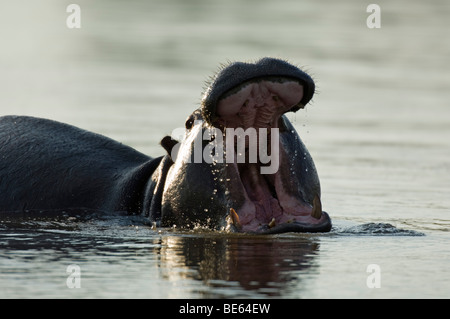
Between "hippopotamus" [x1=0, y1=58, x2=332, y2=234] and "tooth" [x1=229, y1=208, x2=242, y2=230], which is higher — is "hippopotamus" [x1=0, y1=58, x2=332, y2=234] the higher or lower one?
the higher one

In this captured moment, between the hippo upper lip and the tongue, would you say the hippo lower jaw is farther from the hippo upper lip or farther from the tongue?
the hippo upper lip

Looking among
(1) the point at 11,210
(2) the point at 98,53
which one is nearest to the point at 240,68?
(1) the point at 11,210

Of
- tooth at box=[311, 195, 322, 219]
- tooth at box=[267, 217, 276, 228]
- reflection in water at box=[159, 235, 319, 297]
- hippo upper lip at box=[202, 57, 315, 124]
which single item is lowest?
reflection in water at box=[159, 235, 319, 297]

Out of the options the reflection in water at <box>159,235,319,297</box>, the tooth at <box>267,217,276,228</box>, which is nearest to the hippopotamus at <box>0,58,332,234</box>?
the tooth at <box>267,217,276,228</box>

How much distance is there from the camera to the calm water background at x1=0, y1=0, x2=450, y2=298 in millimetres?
6156

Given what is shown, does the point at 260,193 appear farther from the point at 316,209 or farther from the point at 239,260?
the point at 239,260

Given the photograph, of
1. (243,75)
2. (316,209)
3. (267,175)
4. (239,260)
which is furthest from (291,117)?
(239,260)

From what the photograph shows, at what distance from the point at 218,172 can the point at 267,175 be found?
0.96 feet

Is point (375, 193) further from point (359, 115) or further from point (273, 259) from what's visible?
point (359, 115)

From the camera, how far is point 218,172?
23.6 ft

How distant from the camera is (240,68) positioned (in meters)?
6.71

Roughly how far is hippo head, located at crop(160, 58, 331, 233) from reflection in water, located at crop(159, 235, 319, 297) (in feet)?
0.42

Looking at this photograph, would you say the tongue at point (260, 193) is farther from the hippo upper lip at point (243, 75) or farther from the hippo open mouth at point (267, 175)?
the hippo upper lip at point (243, 75)
